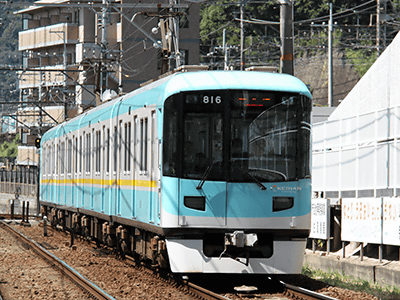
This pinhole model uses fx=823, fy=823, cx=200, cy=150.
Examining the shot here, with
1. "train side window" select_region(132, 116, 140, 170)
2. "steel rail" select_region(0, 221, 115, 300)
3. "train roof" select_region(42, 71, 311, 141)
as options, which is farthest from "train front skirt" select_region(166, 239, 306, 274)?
"train side window" select_region(132, 116, 140, 170)

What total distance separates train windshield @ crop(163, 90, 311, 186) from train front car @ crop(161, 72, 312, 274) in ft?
0.05

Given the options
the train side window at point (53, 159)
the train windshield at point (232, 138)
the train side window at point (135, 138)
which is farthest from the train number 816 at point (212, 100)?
the train side window at point (53, 159)

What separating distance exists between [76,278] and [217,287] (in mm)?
2698

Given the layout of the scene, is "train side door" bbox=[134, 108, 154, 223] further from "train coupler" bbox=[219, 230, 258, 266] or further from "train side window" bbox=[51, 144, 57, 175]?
"train side window" bbox=[51, 144, 57, 175]

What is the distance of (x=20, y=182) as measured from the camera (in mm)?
66875

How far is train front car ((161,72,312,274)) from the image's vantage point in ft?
38.3

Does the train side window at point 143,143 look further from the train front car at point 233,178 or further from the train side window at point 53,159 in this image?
the train side window at point 53,159

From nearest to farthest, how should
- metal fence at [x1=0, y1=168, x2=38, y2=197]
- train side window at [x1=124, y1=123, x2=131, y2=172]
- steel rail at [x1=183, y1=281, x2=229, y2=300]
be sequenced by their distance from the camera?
steel rail at [x1=183, y1=281, x2=229, y2=300] < train side window at [x1=124, y1=123, x2=131, y2=172] < metal fence at [x1=0, y1=168, x2=38, y2=197]

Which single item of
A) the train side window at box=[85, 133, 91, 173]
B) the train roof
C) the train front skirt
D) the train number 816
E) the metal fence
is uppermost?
the train roof

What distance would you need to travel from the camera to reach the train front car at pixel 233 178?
11.7 meters

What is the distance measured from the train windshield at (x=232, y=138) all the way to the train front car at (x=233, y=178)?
1 cm

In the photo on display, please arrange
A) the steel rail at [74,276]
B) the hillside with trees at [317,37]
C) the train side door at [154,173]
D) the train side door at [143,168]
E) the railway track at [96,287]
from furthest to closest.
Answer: the hillside with trees at [317,37], the train side door at [143,168], the train side door at [154,173], the steel rail at [74,276], the railway track at [96,287]

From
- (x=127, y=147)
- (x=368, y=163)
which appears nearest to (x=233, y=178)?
(x=127, y=147)

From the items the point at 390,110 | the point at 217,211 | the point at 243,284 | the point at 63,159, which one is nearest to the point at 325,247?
the point at 390,110
